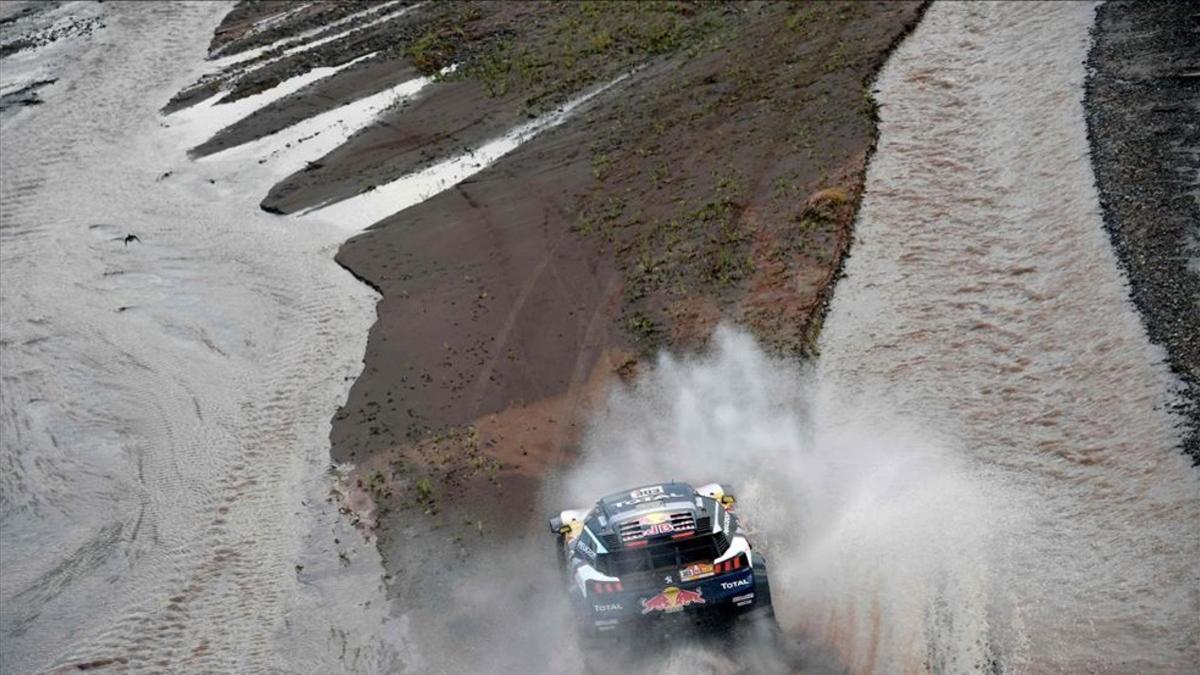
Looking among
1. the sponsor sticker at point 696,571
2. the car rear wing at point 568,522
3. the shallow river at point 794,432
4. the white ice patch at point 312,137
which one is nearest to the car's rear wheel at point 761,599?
the shallow river at point 794,432

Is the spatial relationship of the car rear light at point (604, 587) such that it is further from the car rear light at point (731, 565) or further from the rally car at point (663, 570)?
the car rear light at point (731, 565)

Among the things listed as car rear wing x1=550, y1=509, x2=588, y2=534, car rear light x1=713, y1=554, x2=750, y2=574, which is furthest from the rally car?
car rear wing x1=550, y1=509, x2=588, y2=534

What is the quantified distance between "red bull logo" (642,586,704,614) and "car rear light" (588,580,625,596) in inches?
13.9

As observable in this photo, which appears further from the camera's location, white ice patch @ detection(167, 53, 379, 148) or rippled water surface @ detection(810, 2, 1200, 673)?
white ice patch @ detection(167, 53, 379, 148)

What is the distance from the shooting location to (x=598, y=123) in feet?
114

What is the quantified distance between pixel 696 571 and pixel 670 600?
0.49 metres

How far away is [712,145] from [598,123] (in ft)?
13.0

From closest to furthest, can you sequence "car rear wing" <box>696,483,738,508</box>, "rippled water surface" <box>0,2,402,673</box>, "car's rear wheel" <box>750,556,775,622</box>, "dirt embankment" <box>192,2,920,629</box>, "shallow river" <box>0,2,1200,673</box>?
1. "car's rear wheel" <box>750,556,775,622</box>
2. "shallow river" <box>0,2,1200,673</box>
3. "car rear wing" <box>696,483,738,508</box>
4. "rippled water surface" <box>0,2,402,673</box>
5. "dirt embankment" <box>192,2,920,629</box>

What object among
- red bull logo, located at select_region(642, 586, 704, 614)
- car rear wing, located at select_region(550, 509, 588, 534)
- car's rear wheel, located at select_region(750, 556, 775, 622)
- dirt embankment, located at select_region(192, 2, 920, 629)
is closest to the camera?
red bull logo, located at select_region(642, 586, 704, 614)

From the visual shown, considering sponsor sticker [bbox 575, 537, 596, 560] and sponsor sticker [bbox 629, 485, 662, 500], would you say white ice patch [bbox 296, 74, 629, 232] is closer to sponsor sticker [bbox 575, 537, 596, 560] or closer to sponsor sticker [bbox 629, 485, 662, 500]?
sponsor sticker [bbox 629, 485, 662, 500]

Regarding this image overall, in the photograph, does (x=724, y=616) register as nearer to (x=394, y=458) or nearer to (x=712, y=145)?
(x=394, y=458)

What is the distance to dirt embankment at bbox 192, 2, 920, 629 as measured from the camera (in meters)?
23.1

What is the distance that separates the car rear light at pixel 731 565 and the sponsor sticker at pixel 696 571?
85mm

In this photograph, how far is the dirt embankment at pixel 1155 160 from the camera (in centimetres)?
2250
